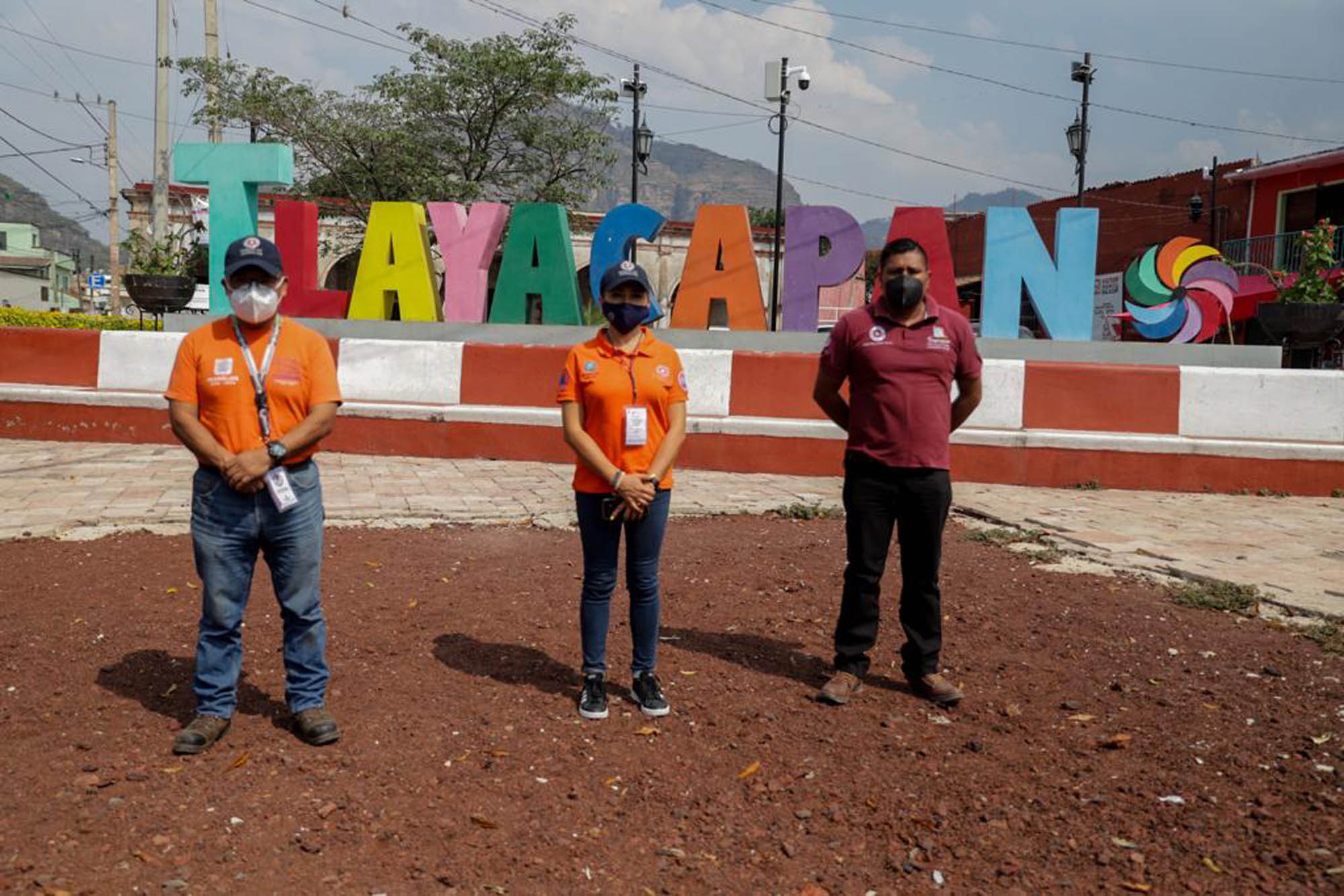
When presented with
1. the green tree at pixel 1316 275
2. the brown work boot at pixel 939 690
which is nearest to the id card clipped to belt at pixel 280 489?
the brown work boot at pixel 939 690

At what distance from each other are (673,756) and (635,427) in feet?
3.85

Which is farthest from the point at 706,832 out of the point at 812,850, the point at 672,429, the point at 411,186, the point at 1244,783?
the point at 411,186

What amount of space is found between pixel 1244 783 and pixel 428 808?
2.59 metres

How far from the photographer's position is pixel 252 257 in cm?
376

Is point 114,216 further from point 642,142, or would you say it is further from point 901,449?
point 901,449

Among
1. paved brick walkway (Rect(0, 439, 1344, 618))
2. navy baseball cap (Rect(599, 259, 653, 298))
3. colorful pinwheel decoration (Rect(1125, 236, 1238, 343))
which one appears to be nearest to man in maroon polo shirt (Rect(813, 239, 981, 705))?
navy baseball cap (Rect(599, 259, 653, 298))

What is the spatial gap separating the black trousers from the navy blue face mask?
3.41 ft

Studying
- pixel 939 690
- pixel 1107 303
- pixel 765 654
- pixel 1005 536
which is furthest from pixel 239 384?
pixel 1107 303

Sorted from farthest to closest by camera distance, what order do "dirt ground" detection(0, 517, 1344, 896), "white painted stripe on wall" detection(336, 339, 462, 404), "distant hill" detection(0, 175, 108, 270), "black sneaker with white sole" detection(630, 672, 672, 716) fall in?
"distant hill" detection(0, 175, 108, 270) < "white painted stripe on wall" detection(336, 339, 462, 404) < "black sneaker with white sole" detection(630, 672, 672, 716) < "dirt ground" detection(0, 517, 1344, 896)

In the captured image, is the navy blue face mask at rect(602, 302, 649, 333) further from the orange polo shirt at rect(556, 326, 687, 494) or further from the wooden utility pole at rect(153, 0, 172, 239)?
the wooden utility pole at rect(153, 0, 172, 239)

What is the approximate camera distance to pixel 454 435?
414 inches

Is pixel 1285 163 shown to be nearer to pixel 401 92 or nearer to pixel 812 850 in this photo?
pixel 401 92

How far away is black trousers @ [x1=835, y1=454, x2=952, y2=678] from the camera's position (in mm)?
4375

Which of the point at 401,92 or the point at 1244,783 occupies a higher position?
the point at 401,92
